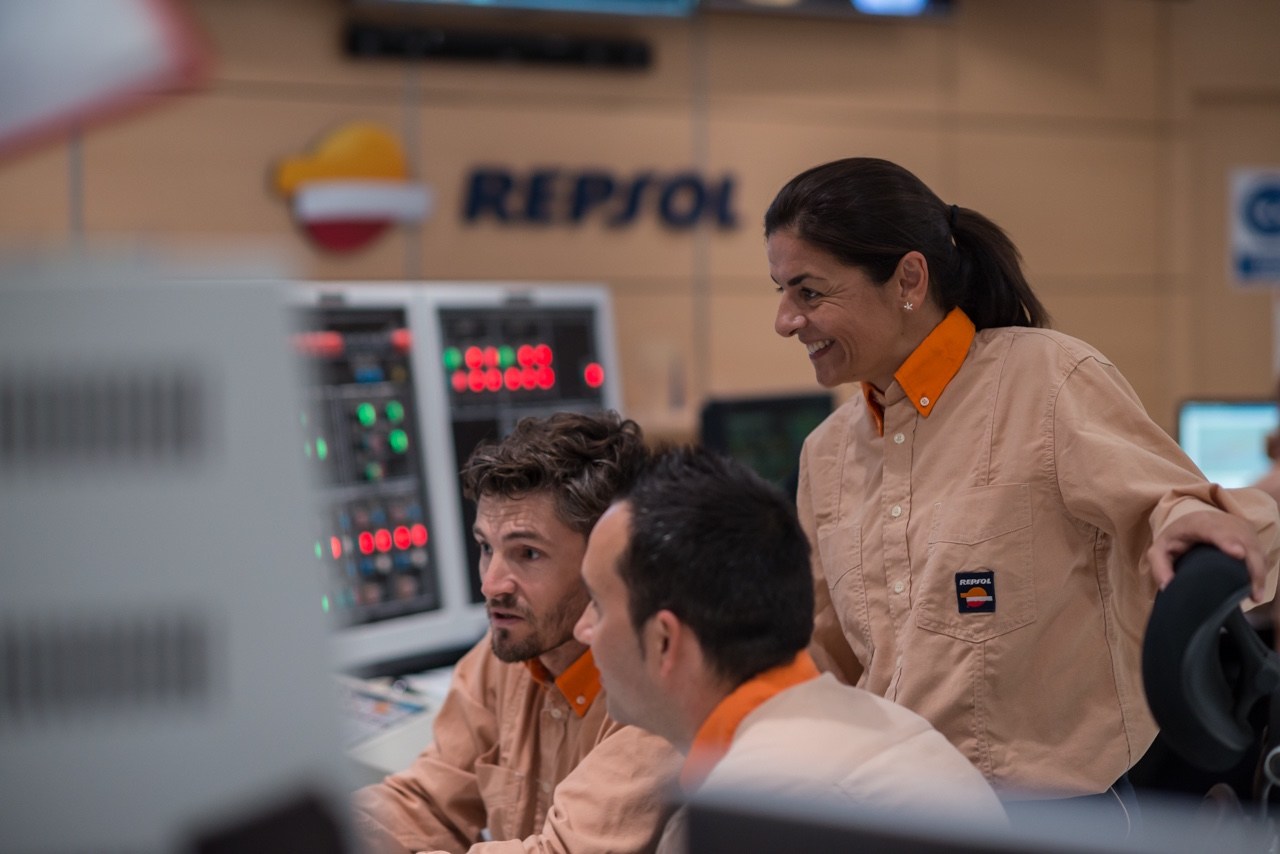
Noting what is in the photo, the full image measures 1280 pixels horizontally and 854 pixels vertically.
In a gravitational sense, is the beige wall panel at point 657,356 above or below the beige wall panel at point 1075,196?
below

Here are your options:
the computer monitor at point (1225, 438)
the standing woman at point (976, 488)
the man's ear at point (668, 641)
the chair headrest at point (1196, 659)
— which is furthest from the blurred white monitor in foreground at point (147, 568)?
the computer monitor at point (1225, 438)

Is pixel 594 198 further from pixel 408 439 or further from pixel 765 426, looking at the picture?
pixel 408 439

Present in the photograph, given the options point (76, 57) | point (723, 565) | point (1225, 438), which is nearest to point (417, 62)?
point (1225, 438)

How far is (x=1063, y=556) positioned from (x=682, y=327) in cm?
396

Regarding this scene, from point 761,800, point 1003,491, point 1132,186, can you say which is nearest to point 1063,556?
point 1003,491

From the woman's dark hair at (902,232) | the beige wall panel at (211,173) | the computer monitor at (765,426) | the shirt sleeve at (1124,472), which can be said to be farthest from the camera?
the beige wall panel at (211,173)

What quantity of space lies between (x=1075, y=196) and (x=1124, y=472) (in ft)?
16.3

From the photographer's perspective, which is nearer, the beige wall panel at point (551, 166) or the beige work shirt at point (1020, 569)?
the beige work shirt at point (1020, 569)

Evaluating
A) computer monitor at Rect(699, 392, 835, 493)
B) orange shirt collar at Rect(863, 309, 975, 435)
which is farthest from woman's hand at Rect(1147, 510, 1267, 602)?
computer monitor at Rect(699, 392, 835, 493)

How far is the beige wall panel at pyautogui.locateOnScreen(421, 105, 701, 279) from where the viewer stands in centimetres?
517

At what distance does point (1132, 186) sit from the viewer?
6.21 meters

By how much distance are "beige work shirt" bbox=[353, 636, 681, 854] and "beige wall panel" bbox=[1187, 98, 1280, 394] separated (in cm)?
517

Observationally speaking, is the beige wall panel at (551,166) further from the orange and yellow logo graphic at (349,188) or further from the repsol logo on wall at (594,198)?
the orange and yellow logo graphic at (349,188)

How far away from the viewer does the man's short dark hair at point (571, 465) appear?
192cm
